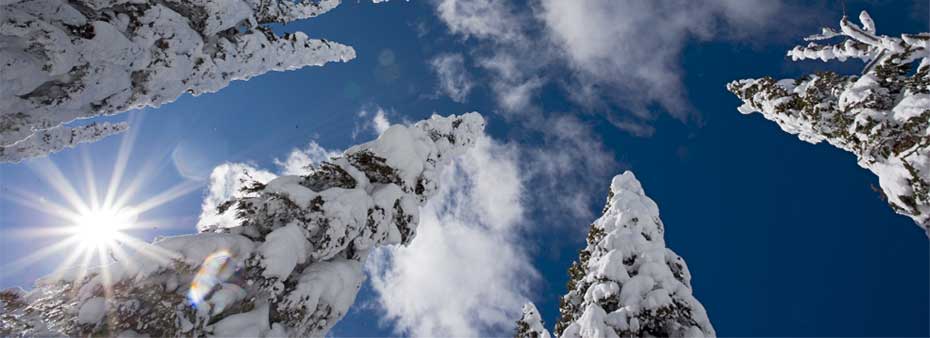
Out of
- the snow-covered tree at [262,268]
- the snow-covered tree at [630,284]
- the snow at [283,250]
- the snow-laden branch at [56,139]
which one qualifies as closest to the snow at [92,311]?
the snow-covered tree at [262,268]

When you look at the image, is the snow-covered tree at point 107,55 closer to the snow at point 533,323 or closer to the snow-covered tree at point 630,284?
the snow-covered tree at point 630,284

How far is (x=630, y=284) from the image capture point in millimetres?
10516

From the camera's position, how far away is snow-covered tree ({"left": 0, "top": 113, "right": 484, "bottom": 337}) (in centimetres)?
670

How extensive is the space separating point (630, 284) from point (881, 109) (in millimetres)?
6807

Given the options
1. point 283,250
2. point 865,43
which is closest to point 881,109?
point 865,43

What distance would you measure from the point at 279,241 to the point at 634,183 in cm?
1242

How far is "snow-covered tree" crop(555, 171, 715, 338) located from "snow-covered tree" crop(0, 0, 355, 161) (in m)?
13.5

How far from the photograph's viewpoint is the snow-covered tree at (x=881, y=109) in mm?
7785

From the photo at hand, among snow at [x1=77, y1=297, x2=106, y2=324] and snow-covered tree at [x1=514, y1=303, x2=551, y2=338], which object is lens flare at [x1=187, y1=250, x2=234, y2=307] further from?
snow-covered tree at [x1=514, y1=303, x2=551, y2=338]

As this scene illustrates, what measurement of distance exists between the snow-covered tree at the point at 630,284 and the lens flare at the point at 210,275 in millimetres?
8171

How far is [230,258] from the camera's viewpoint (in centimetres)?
823

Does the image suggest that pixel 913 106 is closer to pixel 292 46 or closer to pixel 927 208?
pixel 927 208

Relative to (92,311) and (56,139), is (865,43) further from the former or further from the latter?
(56,139)

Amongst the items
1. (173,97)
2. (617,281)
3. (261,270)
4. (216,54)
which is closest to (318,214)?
(261,270)
